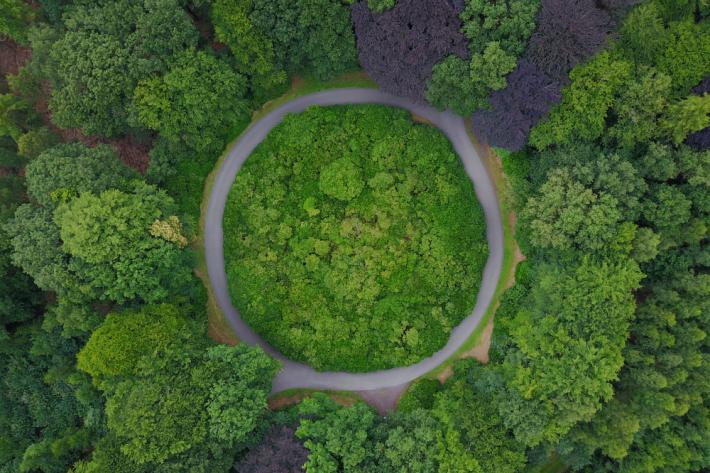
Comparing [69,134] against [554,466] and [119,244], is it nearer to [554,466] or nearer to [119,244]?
[119,244]

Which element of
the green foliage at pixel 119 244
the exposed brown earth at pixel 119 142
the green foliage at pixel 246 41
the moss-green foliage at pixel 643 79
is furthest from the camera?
the exposed brown earth at pixel 119 142

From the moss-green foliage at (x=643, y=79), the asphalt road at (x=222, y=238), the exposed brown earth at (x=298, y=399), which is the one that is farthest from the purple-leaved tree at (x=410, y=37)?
the exposed brown earth at (x=298, y=399)

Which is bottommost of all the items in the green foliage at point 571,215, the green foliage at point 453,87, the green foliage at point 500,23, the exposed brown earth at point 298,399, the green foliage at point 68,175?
the exposed brown earth at point 298,399

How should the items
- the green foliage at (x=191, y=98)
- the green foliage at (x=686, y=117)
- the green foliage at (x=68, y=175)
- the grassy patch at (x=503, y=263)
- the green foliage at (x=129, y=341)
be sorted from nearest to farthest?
1. the green foliage at (x=686, y=117)
2. the green foliage at (x=129, y=341)
3. the green foliage at (x=68, y=175)
4. the green foliage at (x=191, y=98)
5. the grassy patch at (x=503, y=263)

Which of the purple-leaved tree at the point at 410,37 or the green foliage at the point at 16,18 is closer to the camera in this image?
the purple-leaved tree at the point at 410,37

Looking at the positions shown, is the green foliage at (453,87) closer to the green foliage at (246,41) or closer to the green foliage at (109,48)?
the green foliage at (246,41)

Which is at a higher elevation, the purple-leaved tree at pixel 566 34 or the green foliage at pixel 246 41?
the green foliage at pixel 246 41
